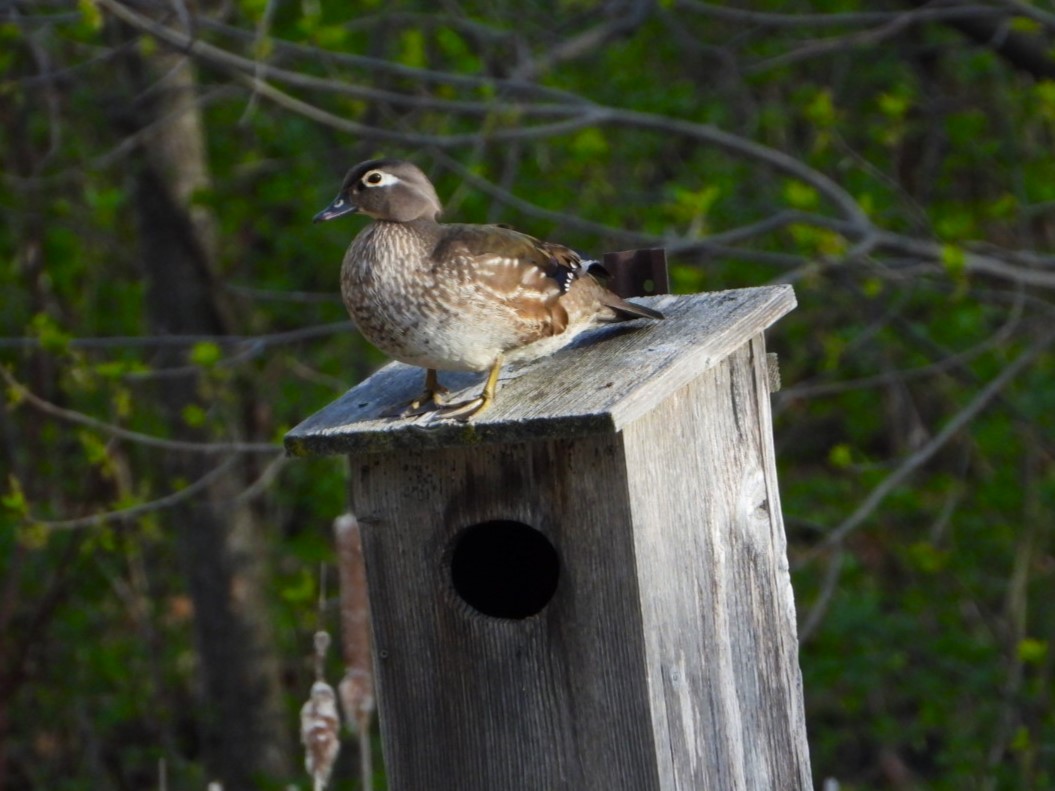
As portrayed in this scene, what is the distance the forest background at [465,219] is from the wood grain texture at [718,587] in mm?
2310

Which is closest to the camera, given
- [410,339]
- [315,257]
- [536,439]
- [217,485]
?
[536,439]

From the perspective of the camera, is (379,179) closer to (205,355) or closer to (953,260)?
(205,355)

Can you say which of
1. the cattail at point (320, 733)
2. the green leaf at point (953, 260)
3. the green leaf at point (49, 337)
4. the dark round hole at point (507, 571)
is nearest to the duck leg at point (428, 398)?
the dark round hole at point (507, 571)

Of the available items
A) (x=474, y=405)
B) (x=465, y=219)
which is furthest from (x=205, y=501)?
(x=474, y=405)

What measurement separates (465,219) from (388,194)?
393 centimetres

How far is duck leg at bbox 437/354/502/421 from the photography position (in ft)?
7.98

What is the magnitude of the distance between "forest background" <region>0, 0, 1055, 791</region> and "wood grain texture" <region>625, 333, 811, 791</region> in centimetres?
231

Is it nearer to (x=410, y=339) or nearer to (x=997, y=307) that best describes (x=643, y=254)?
(x=410, y=339)

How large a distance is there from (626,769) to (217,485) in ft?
13.2

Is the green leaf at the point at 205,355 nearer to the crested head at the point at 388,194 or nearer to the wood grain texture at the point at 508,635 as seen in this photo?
the crested head at the point at 388,194

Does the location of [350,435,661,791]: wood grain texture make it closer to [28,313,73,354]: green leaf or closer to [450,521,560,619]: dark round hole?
[450,521,560,619]: dark round hole

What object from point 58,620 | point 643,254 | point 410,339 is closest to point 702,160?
point 58,620

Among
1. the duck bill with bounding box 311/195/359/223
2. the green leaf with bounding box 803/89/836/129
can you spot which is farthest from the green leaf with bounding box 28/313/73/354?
the green leaf with bounding box 803/89/836/129

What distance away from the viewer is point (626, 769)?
2.46 metres
